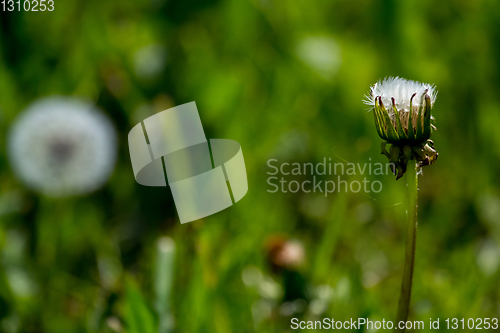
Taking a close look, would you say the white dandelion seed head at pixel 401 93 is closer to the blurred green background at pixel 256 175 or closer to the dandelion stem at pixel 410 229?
the dandelion stem at pixel 410 229

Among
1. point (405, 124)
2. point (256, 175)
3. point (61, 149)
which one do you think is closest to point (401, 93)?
point (405, 124)

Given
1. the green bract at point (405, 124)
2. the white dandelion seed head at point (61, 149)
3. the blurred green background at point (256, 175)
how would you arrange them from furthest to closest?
the white dandelion seed head at point (61, 149) < the blurred green background at point (256, 175) < the green bract at point (405, 124)

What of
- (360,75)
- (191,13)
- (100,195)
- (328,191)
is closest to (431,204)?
(328,191)

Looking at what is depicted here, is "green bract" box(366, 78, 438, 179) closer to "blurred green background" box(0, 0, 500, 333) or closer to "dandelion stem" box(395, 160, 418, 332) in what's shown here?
"dandelion stem" box(395, 160, 418, 332)

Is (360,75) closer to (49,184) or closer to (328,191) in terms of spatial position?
(328,191)

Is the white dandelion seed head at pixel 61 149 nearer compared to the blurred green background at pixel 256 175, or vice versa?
the blurred green background at pixel 256 175

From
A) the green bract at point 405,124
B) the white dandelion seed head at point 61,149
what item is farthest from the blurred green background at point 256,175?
the green bract at point 405,124
